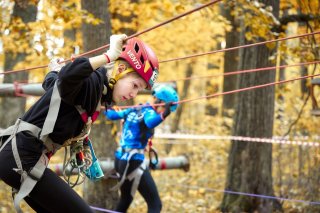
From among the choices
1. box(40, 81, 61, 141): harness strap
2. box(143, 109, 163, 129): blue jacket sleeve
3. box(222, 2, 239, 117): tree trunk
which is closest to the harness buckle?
box(40, 81, 61, 141): harness strap

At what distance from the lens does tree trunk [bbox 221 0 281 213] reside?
793 centimetres

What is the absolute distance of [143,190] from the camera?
6.48m

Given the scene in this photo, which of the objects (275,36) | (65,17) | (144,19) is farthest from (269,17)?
(144,19)

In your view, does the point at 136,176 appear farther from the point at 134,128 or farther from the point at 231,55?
the point at 231,55

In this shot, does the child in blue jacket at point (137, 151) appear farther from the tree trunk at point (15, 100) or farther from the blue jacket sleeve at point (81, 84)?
the tree trunk at point (15, 100)

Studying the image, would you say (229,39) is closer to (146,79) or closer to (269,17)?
(269,17)

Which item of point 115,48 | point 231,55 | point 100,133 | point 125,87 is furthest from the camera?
point 231,55

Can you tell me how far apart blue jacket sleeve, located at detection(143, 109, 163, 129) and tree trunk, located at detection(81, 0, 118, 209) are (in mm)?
1032

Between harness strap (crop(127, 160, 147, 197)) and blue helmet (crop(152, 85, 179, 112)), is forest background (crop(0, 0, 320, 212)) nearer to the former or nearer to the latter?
blue helmet (crop(152, 85, 179, 112))

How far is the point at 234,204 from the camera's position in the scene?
8.19 metres

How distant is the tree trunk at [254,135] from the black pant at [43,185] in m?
5.12

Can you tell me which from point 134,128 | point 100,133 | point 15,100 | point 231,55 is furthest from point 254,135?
point 231,55

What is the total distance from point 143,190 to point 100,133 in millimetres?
1168

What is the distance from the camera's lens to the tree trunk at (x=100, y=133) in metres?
7.00
